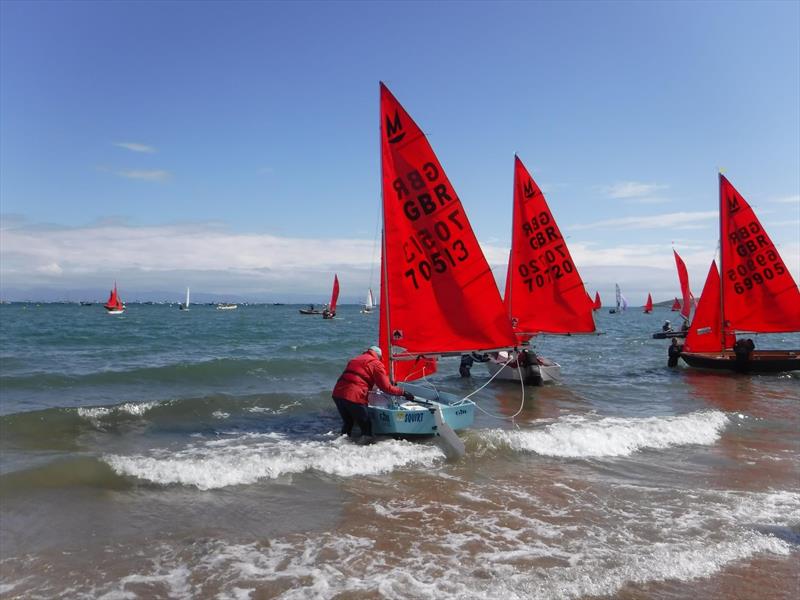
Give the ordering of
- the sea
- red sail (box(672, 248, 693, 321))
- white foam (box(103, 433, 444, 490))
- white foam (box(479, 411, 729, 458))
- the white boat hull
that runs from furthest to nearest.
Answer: red sail (box(672, 248, 693, 321)) < the white boat hull < white foam (box(479, 411, 729, 458)) < white foam (box(103, 433, 444, 490)) < the sea

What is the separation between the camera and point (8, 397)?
16609 mm

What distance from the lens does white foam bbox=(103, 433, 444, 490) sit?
9.29m

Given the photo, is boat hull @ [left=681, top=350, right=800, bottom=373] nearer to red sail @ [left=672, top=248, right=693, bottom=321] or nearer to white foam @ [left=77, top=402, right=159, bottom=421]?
red sail @ [left=672, top=248, right=693, bottom=321]

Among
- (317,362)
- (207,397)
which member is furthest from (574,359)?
(207,397)

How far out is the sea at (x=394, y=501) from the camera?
5766mm

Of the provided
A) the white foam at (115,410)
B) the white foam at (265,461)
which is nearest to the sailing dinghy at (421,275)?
the white foam at (265,461)

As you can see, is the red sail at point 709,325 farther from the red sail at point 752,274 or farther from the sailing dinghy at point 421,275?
the sailing dinghy at point 421,275

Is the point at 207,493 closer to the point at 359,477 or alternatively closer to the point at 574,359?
the point at 359,477

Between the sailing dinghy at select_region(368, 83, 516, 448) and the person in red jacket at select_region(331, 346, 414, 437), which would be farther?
the sailing dinghy at select_region(368, 83, 516, 448)

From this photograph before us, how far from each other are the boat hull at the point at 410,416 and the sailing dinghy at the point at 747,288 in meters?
15.6

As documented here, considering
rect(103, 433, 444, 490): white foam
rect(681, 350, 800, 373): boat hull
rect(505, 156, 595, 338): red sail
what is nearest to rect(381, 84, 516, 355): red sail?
rect(103, 433, 444, 490): white foam

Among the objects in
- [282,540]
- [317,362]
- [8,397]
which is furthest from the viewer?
[317,362]

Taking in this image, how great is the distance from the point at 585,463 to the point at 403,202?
582 cm

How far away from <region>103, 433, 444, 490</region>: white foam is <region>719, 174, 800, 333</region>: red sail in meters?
16.8
